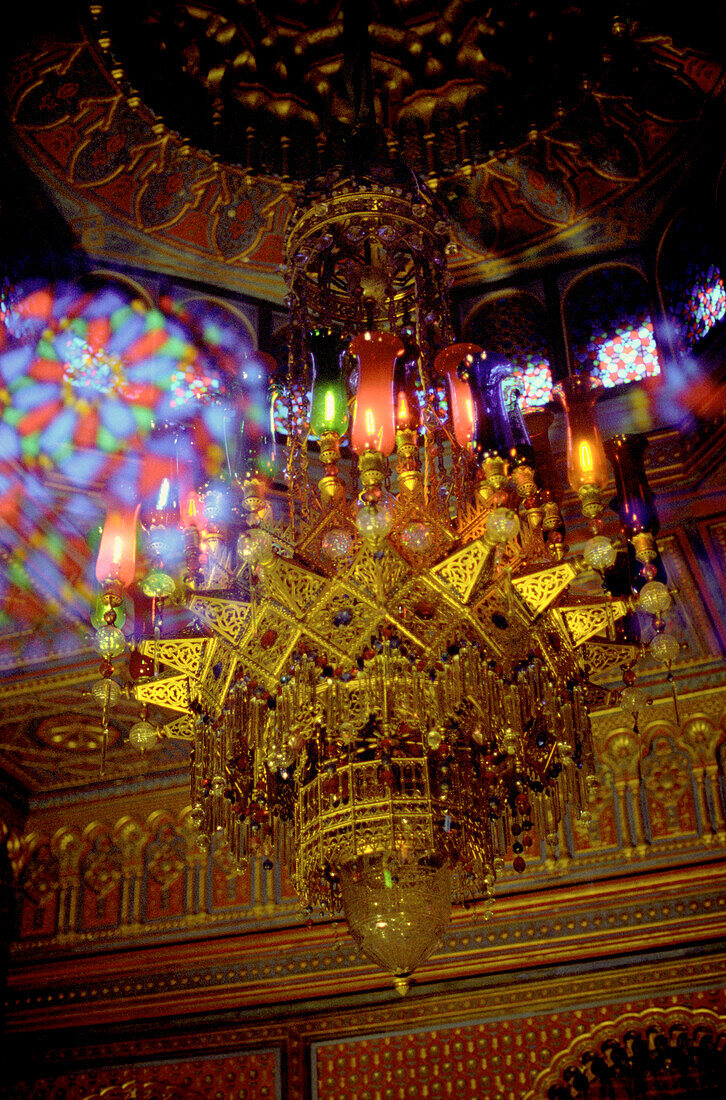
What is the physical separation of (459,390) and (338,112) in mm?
2124

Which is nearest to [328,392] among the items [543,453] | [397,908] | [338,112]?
[543,453]

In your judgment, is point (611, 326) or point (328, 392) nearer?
point (328, 392)

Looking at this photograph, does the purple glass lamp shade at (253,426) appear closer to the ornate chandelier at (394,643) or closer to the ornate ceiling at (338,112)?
the ornate chandelier at (394,643)

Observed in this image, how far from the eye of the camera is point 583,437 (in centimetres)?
480

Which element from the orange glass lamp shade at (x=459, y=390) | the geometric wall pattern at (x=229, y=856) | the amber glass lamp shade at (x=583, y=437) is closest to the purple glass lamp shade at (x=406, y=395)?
the orange glass lamp shade at (x=459, y=390)

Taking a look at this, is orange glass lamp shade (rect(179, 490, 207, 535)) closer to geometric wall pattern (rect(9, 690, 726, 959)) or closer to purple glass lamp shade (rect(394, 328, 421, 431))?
purple glass lamp shade (rect(394, 328, 421, 431))

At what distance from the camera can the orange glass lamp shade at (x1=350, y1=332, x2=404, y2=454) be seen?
443 centimetres

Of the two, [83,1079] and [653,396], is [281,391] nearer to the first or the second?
[653,396]

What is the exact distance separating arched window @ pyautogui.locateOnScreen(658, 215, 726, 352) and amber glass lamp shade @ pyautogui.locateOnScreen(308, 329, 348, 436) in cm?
248

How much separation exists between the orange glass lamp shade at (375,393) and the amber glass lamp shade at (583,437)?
29.8 inches

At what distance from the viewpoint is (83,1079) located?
6.96m

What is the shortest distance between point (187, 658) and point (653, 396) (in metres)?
3.18

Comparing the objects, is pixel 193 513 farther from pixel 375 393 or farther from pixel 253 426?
pixel 375 393

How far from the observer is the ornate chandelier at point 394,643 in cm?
435
